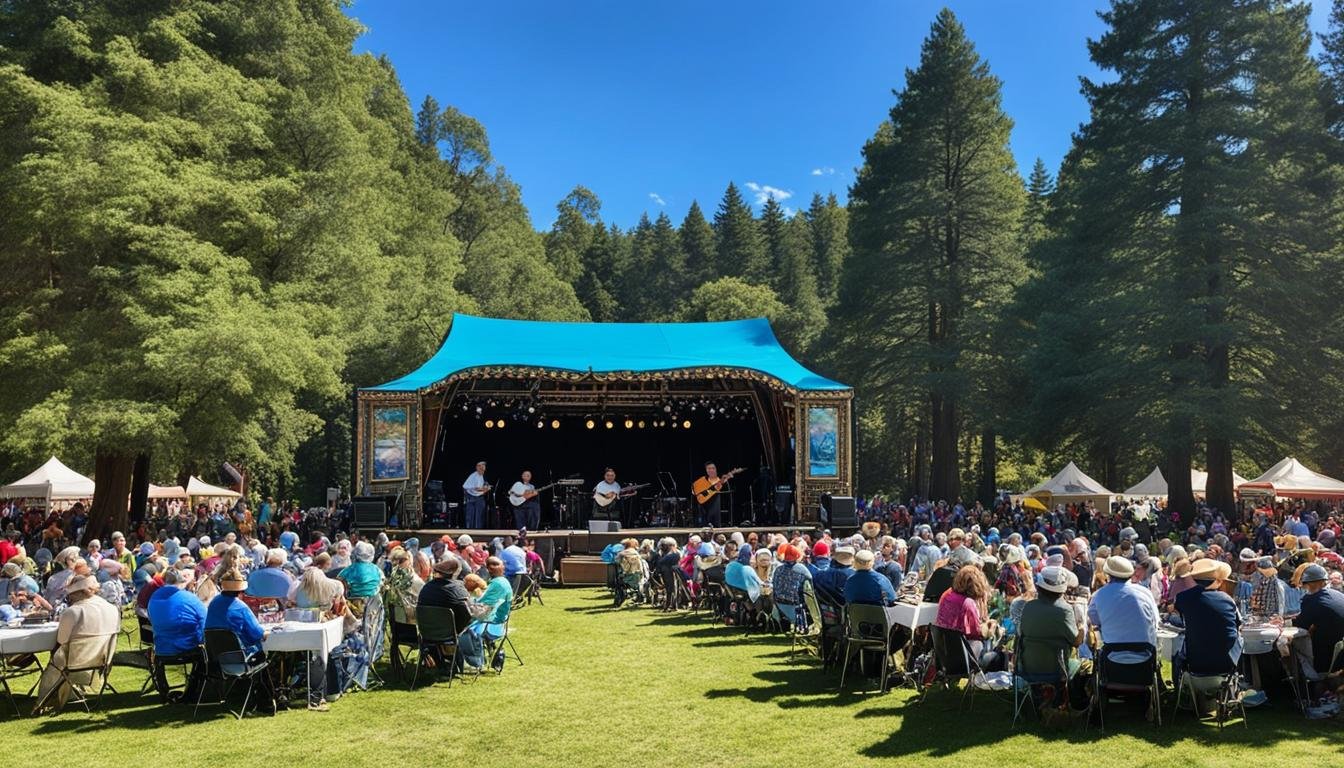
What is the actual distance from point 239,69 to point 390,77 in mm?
22297

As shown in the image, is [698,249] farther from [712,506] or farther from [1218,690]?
[1218,690]

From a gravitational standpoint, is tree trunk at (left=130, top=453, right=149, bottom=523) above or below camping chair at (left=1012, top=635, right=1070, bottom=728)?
above

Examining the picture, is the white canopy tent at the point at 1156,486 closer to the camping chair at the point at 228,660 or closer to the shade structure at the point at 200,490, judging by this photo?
the camping chair at the point at 228,660

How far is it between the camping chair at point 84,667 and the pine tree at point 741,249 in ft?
177

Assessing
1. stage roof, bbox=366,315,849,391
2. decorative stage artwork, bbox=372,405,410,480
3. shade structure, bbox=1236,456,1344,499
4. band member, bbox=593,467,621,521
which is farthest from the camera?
shade structure, bbox=1236,456,1344,499

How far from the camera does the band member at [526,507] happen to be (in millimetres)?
19828

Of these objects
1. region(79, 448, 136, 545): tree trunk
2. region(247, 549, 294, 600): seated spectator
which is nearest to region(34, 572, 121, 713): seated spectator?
region(247, 549, 294, 600): seated spectator

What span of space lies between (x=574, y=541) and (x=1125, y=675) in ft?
40.5

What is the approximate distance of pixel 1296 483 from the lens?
23828 mm

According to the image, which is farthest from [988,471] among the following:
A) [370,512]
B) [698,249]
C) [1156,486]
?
[698,249]

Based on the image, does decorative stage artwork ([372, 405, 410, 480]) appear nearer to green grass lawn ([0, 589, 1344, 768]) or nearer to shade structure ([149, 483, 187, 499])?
green grass lawn ([0, 589, 1344, 768])

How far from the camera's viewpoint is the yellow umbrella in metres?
31.0

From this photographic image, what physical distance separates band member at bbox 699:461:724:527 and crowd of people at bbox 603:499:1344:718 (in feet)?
21.9

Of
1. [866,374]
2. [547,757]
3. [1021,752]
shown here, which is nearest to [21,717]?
[547,757]
